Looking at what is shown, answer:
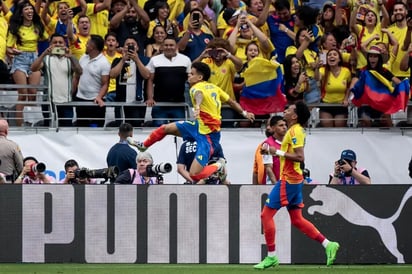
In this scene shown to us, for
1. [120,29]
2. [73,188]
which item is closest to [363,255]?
[73,188]

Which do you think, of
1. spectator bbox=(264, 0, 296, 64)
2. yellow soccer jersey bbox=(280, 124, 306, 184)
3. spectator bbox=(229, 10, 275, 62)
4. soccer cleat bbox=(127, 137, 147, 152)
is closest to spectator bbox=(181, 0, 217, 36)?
spectator bbox=(229, 10, 275, 62)

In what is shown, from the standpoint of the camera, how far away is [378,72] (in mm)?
19609

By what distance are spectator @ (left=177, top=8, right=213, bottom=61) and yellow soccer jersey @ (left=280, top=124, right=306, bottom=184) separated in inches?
220

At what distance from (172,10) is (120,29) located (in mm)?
1248

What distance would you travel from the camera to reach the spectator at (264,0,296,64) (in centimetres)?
2066

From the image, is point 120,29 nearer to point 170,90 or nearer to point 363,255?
point 170,90

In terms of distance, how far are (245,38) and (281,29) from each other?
773 millimetres

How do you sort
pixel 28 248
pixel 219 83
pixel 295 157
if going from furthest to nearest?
pixel 219 83
pixel 28 248
pixel 295 157

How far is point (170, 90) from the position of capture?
19.6 metres

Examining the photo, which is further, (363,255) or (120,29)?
(120,29)

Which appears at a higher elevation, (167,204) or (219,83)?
(219,83)

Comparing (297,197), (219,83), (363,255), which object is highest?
(219,83)

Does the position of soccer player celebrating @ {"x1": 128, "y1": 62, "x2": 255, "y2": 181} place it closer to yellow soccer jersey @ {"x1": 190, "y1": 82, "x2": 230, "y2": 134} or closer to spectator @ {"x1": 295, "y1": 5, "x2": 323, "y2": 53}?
yellow soccer jersey @ {"x1": 190, "y1": 82, "x2": 230, "y2": 134}

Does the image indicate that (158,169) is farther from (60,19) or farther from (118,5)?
(118,5)
